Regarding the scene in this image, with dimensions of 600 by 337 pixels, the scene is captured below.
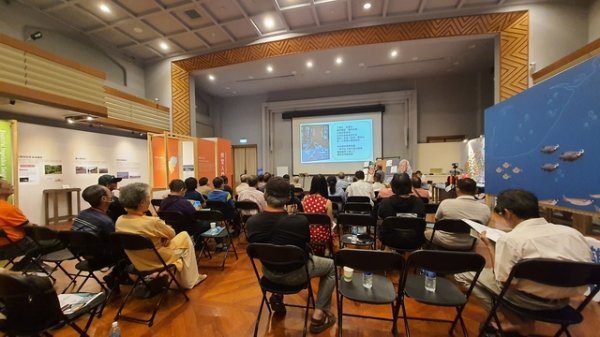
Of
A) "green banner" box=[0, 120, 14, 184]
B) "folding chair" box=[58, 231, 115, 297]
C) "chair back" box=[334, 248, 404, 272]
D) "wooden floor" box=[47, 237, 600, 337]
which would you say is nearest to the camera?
"chair back" box=[334, 248, 404, 272]

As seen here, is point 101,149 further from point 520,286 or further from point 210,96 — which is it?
point 520,286

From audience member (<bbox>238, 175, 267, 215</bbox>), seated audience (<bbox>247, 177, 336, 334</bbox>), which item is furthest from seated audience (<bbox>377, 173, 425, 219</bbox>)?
audience member (<bbox>238, 175, 267, 215</bbox>)

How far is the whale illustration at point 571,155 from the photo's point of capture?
267 cm

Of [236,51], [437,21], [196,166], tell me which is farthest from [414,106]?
[196,166]

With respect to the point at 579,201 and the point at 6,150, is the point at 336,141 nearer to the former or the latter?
the point at 579,201

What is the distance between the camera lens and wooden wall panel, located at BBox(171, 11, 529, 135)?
551 centimetres

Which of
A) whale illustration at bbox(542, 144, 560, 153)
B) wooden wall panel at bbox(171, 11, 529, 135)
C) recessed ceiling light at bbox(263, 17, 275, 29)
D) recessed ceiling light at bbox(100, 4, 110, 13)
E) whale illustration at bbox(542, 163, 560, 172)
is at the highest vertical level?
recessed ceiling light at bbox(263, 17, 275, 29)

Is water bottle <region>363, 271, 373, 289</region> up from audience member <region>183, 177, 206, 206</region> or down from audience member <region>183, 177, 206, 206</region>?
down

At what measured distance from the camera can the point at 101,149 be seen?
22.4 feet

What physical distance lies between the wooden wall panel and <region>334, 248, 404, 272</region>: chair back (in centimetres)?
618

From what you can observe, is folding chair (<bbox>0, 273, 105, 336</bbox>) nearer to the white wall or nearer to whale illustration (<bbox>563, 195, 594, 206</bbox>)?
whale illustration (<bbox>563, 195, 594, 206</bbox>)

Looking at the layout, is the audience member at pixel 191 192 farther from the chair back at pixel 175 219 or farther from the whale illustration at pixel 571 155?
the whale illustration at pixel 571 155

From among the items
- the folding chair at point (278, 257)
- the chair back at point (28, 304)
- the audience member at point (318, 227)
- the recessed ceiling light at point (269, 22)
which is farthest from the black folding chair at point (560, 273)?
the recessed ceiling light at point (269, 22)

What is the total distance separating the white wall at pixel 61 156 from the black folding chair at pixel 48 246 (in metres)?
3.75
